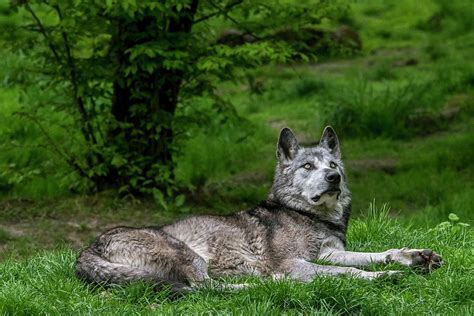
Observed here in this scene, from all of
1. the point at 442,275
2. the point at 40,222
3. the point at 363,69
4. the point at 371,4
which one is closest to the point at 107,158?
the point at 40,222

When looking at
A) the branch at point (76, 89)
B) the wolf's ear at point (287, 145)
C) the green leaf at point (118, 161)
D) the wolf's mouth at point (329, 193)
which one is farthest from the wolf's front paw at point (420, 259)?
the branch at point (76, 89)

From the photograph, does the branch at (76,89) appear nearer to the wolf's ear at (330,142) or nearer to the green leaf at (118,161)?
the green leaf at (118,161)

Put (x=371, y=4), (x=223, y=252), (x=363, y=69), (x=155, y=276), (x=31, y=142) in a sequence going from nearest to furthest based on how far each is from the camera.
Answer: (x=155, y=276) < (x=223, y=252) < (x=31, y=142) < (x=363, y=69) < (x=371, y=4)

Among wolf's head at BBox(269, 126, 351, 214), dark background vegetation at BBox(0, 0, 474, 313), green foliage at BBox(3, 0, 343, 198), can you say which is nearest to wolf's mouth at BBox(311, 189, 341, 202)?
wolf's head at BBox(269, 126, 351, 214)

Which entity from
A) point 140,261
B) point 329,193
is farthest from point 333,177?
point 140,261

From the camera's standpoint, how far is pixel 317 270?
6844 mm

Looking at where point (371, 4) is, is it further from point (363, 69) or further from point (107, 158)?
point (107, 158)

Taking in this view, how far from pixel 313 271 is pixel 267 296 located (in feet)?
2.99

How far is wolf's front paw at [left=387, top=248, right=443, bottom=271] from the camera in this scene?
6.84 metres

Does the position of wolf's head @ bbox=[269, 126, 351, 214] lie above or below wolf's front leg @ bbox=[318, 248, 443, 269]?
above

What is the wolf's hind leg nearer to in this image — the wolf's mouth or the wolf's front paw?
the wolf's mouth

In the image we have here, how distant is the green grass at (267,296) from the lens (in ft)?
19.4

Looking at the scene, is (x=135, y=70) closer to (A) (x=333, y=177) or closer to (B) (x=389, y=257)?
(A) (x=333, y=177)

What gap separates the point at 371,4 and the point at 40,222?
16.9 metres
